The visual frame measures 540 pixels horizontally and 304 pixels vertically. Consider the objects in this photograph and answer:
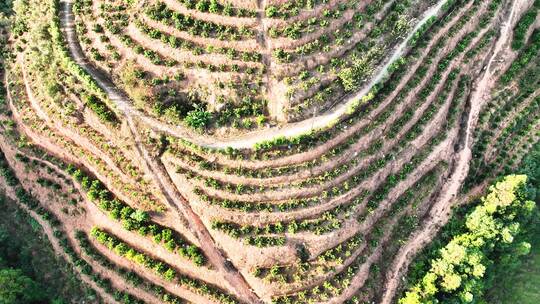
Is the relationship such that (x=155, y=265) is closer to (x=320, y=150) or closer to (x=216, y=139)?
(x=216, y=139)

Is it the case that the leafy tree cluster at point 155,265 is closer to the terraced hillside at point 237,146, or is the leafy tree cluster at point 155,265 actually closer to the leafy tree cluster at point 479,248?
the terraced hillside at point 237,146

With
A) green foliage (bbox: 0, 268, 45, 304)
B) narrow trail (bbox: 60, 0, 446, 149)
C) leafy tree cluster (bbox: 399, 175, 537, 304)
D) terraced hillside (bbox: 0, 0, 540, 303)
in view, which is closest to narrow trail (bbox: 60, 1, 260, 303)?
narrow trail (bbox: 60, 0, 446, 149)

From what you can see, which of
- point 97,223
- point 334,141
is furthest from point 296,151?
point 97,223

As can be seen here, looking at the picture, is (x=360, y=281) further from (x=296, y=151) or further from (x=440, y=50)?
(x=440, y=50)

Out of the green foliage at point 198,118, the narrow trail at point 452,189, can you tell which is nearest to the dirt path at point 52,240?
the green foliage at point 198,118

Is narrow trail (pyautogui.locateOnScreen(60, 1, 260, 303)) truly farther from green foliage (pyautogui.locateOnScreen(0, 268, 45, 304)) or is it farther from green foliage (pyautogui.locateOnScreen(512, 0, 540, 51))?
green foliage (pyautogui.locateOnScreen(512, 0, 540, 51))

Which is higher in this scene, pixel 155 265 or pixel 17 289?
pixel 155 265

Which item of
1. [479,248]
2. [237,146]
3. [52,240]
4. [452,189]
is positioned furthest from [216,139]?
[479,248]
